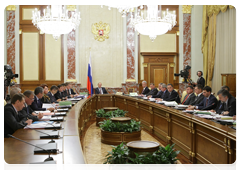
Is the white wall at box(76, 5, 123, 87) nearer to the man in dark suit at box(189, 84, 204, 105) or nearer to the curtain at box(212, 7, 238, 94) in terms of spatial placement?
the curtain at box(212, 7, 238, 94)

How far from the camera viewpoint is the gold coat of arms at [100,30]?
1261 cm

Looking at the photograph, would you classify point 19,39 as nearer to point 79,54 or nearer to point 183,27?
point 79,54

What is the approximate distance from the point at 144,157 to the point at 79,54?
977 cm

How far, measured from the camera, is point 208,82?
38.3ft

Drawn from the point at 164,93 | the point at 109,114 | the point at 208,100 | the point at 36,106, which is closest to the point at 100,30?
the point at 164,93

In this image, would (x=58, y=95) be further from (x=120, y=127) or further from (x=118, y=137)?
(x=118, y=137)

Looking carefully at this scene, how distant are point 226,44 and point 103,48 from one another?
5526mm

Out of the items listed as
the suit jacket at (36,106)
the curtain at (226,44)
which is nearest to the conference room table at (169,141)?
the suit jacket at (36,106)

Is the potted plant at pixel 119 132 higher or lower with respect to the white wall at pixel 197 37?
lower

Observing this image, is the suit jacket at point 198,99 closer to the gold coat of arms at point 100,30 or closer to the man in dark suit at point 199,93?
the man in dark suit at point 199,93

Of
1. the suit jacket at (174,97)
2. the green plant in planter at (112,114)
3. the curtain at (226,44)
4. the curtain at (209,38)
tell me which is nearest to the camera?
the green plant in planter at (112,114)

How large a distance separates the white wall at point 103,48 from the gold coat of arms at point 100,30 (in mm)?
151

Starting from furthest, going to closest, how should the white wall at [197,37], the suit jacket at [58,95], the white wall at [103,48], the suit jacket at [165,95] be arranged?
the white wall at [103,48], the white wall at [197,37], the suit jacket at [58,95], the suit jacket at [165,95]

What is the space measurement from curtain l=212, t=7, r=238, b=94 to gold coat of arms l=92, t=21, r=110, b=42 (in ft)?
16.4
